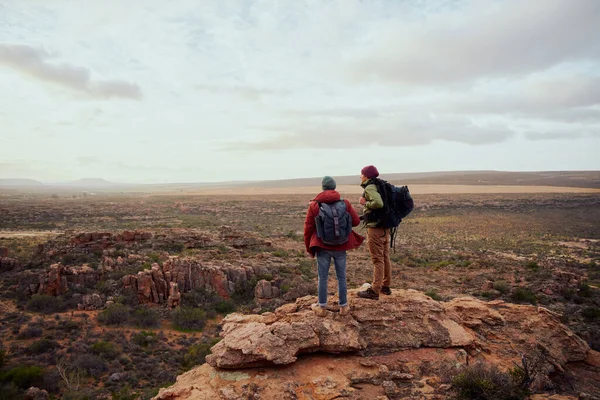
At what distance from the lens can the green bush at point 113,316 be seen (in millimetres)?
13812

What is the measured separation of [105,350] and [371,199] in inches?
430

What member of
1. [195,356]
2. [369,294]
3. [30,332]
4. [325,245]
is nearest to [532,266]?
[369,294]

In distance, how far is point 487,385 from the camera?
15.2 feet

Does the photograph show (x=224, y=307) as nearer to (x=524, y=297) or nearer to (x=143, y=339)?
(x=143, y=339)

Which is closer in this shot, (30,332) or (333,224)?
(333,224)

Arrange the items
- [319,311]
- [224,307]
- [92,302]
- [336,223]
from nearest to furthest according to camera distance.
Answer: [336,223] < [319,311] < [92,302] < [224,307]

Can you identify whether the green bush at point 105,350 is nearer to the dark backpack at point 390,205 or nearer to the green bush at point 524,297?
the dark backpack at point 390,205

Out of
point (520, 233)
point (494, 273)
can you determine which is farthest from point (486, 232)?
point (494, 273)

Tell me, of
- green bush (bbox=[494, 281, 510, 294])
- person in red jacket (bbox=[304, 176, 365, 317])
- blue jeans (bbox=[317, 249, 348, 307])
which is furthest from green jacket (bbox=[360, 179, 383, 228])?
green bush (bbox=[494, 281, 510, 294])

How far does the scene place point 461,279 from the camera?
19.2m

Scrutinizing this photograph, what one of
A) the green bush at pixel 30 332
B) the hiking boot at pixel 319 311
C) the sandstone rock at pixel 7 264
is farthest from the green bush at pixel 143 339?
the sandstone rock at pixel 7 264

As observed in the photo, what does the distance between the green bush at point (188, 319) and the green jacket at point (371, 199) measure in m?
10.8

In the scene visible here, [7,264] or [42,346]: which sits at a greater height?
[7,264]

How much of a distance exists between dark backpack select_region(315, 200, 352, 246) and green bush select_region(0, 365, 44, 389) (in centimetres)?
964
